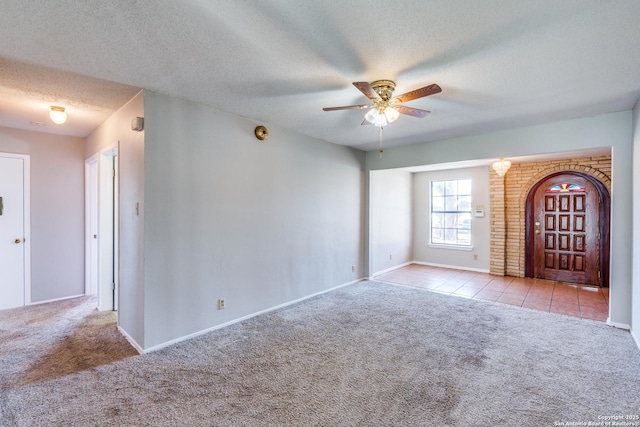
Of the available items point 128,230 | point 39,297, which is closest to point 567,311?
point 128,230

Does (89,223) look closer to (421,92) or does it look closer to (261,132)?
A: (261,132)

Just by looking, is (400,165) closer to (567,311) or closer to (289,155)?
(289,155)

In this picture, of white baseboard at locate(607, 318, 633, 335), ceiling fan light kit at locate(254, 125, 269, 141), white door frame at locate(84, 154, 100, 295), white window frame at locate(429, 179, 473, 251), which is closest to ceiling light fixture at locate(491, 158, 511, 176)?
white window frame at locate(429, 179, 473, 251)

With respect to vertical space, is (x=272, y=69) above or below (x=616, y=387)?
above

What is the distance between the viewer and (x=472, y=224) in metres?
6.43

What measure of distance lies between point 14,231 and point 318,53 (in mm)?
4714

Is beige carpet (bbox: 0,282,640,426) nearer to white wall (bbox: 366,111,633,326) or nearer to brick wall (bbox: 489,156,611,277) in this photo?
white wall (bbox: 366,111,633,326)

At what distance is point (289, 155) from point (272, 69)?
181 cm

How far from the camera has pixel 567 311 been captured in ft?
12.7

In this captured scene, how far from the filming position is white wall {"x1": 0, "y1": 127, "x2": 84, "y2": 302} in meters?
4.09

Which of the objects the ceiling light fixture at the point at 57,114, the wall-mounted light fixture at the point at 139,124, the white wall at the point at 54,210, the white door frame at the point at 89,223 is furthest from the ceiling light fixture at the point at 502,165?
the white wall at the point at 54,210

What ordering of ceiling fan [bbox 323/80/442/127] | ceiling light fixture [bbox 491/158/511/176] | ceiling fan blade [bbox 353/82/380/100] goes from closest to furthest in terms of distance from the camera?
ceiling fan blade [bbox 353/82/380/100] < ceiling fan [bbox 323/80/442/127] < ceiling light fixture [bbox 491/158/511/176]

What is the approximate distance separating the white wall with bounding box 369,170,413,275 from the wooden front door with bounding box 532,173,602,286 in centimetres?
249

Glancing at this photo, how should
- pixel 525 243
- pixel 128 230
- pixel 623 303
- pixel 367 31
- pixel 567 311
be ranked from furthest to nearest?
1. pixel 525 243
2. pixel 567 311
3. pixel 623 303
4. pixel 128 230
5. pixel 367 31
